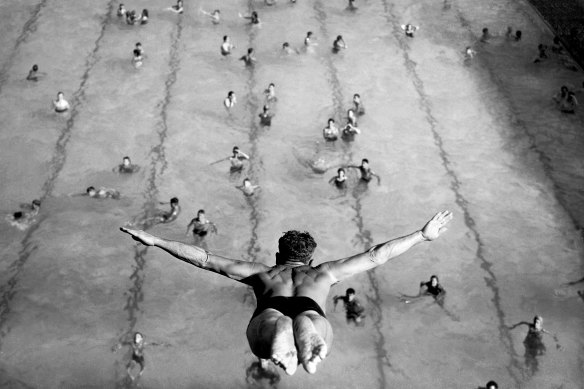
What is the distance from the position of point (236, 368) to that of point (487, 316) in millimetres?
3201

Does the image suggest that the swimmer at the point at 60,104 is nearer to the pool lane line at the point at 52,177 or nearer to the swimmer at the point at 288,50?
the pool lane line at the point at 52,177

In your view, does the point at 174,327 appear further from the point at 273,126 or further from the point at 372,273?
the point at 273,126

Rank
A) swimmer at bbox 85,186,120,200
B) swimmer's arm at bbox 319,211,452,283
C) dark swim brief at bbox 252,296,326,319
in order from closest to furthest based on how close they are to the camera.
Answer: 1. dark swim brief at bbox 252,296,326,319
2. swimmer's arm at bbox 319,211,452,283
3. swimmer at bbox 85,186,120,200

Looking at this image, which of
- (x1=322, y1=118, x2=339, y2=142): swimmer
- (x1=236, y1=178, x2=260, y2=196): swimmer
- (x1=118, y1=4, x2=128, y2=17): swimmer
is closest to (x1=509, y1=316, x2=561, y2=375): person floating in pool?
(x1=236, y1=178, x2=260, y2=196): swimmer

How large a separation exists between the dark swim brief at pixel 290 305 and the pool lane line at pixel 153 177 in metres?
4.87

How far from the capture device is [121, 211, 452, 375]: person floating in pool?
11.8ft

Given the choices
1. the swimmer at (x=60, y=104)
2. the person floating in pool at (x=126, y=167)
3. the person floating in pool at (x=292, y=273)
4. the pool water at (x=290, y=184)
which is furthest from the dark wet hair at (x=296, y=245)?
the swimmer at (x=60, y=104)

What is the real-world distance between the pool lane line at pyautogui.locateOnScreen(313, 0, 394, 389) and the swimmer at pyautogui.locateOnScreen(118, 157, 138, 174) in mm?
3389

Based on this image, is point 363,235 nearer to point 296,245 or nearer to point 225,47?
point 225,47

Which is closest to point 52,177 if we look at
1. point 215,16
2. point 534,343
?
point 215,16

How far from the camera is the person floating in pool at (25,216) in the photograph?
10.2 m

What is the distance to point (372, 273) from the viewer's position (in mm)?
9672

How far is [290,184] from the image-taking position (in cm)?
1109

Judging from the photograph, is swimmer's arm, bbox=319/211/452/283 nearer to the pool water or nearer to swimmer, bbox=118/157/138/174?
the pool water
